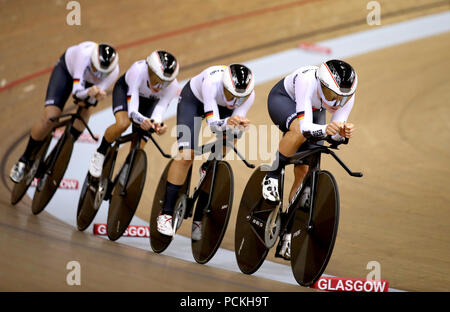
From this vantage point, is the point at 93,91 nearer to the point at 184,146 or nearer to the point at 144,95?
the point at 144,95

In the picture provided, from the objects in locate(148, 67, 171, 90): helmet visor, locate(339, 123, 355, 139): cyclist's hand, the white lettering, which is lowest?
the white lettering

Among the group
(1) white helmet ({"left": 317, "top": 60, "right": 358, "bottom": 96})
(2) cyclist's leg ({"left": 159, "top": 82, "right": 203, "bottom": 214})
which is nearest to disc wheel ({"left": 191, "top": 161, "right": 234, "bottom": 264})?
(2) cyclist's leg ({"left": 159, "top": 82, "right": 203, "bottom": 214})

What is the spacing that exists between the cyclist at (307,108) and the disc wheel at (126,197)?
963mm

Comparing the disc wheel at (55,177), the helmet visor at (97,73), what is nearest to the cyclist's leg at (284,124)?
the helmet visor at (97,73)

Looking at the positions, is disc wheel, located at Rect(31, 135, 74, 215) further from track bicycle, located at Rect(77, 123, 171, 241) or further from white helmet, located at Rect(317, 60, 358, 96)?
white helmet, located at Rect(317, 60, 358, 96)

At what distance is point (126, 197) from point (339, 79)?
1739 millimetres

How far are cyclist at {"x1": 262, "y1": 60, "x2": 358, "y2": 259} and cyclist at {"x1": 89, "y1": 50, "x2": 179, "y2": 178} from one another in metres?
0.72

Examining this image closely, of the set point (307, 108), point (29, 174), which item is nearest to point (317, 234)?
point (307, 108)

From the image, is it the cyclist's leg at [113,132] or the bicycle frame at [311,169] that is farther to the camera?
the cyclist's leg at [113,132]

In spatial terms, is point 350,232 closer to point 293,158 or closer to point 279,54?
point 293,158

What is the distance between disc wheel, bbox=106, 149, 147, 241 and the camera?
4574mm

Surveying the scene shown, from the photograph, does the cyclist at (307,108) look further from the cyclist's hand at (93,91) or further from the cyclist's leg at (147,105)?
the cyclist's hand at (93,91)

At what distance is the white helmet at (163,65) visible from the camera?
446cm

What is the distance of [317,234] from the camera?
351 cm
